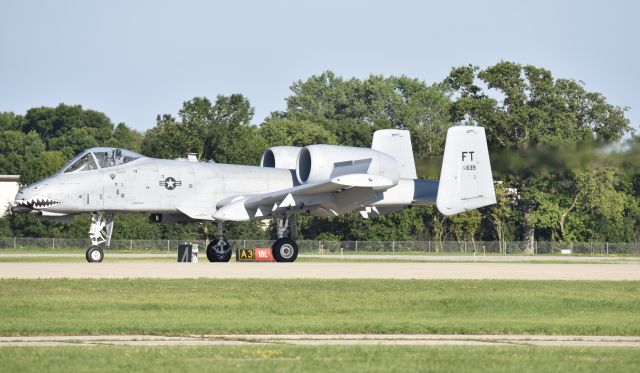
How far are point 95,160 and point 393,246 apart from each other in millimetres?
37068

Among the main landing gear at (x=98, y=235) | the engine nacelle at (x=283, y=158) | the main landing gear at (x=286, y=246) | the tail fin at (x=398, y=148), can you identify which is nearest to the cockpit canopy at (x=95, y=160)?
the main landing gear at (x=98, y=235)

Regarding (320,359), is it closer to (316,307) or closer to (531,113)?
(316,307)

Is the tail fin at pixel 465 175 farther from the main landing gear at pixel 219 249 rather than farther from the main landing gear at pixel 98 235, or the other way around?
the main landing gear at pixel 98 235

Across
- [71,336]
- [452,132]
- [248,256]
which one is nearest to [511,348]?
[71,336]

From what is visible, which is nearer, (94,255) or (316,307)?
(316,307)

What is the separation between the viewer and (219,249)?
42.6m

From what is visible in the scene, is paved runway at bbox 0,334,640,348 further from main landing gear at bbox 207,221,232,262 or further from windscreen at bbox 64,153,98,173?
main landing gear at bbox 207,221,232,262

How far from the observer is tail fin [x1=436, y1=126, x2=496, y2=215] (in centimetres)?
4053

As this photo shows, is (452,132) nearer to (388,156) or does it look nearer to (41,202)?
(388,156)

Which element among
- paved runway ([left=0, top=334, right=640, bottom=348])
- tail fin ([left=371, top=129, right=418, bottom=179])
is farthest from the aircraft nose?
paved runway ([left=0, top=334, right=640, bottom=348])

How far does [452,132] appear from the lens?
41156 mm

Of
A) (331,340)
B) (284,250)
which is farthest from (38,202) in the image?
(331,340)

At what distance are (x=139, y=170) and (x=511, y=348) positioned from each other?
82.8ft

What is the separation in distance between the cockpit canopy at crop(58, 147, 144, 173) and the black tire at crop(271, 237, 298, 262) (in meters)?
6.18
